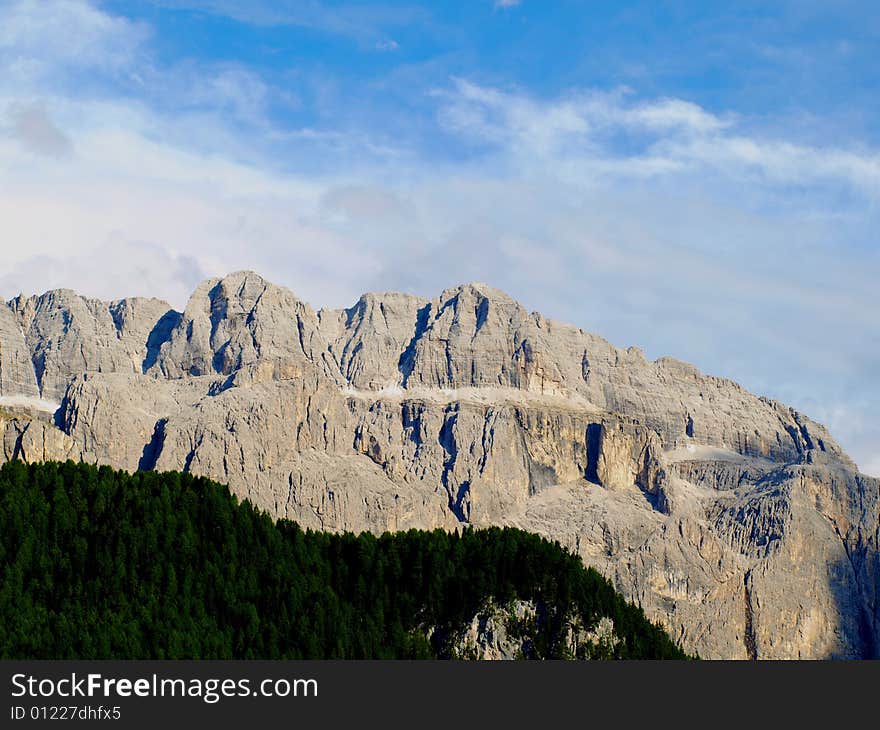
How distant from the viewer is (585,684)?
142 metres

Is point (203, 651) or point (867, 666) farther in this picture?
point (203, 651)

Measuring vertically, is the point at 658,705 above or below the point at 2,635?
below

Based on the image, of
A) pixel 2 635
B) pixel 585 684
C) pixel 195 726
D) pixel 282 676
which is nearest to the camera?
pixel 195 726

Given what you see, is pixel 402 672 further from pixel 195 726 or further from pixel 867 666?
pixel 867 666

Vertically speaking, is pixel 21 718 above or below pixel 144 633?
below

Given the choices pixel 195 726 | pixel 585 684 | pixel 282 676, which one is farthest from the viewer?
pixel 585 684

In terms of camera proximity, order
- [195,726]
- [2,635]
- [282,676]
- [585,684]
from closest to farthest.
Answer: [195,726]
[282,676]
[585,684]
[2,635]

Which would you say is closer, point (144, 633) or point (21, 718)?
point (21, 718)

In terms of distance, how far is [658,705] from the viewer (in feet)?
429

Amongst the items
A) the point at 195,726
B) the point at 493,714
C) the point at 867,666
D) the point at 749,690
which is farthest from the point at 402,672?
the point at 867,666

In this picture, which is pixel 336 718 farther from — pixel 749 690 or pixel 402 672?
pixel 749 690

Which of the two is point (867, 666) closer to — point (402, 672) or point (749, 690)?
point (749, 690)

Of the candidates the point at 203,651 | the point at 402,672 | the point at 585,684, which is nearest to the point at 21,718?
the point at 402,672

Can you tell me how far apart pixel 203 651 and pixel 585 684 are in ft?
229
